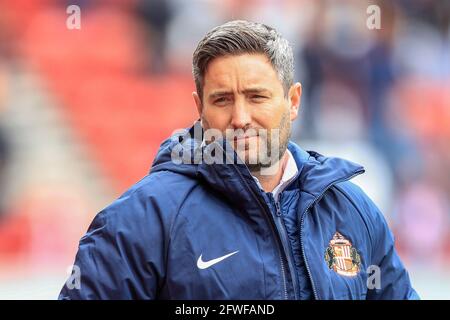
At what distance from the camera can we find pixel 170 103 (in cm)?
622

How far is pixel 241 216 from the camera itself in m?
1.78

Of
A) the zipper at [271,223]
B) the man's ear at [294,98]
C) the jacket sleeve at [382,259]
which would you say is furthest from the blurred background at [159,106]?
the zipper at [271,223]

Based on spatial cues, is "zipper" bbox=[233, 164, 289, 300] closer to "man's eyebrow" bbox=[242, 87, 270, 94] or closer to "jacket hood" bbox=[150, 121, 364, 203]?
"jacket hood" bbox=[150, 121, 364, 203]

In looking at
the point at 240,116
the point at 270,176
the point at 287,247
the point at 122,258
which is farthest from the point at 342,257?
the point at 122,258

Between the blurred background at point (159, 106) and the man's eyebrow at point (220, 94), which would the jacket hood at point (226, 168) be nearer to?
the man's eyebrow at point (220, 94)

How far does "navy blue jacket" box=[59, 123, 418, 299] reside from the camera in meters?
1.68

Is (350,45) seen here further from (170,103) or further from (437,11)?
(170,103)

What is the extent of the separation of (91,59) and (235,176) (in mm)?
4502

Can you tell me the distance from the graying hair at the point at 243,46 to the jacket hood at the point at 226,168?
0.14 m

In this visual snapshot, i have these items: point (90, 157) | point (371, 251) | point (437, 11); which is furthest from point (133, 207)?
point (437, 11)

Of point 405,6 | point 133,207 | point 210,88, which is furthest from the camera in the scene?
point 405,6

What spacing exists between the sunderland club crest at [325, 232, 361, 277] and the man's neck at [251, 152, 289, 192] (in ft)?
0.63

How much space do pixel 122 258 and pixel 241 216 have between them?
266mm

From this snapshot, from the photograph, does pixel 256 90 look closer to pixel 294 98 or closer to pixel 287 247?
pixel 294 98
